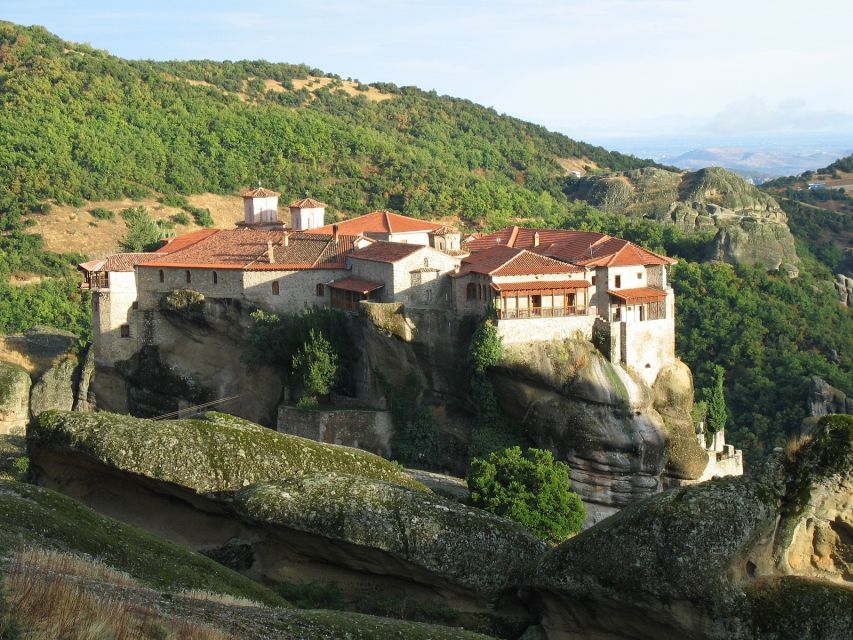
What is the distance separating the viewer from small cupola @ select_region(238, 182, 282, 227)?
192 feet

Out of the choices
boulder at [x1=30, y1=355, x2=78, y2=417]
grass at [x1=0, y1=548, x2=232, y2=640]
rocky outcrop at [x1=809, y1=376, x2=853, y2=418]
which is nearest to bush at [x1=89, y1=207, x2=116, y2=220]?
boulder at [x1=30, y1=355, x2=78, y2=417]

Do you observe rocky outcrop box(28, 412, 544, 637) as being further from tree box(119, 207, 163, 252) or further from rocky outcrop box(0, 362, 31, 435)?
tree box(119, 207, 163, 252)

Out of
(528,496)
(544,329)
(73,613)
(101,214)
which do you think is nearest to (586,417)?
(544,329)

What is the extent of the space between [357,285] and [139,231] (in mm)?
32321

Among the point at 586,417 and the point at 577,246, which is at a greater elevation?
the point at 577,246

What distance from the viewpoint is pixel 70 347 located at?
188 feet

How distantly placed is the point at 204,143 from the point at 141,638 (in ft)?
295

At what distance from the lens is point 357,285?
45.4 metres

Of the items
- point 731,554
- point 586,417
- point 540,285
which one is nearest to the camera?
point 731,554

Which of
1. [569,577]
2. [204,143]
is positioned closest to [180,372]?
[569,577]

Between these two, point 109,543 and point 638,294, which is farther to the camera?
point 638,294

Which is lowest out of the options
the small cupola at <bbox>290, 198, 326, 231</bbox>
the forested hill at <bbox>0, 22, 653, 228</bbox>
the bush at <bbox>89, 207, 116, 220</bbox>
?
the small cupola at <bbox>290, 198, 326, 231</bbox>

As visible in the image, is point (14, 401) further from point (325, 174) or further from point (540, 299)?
point (325, 174)

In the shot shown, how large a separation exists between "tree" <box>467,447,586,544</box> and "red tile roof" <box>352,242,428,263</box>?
41.4 ft
